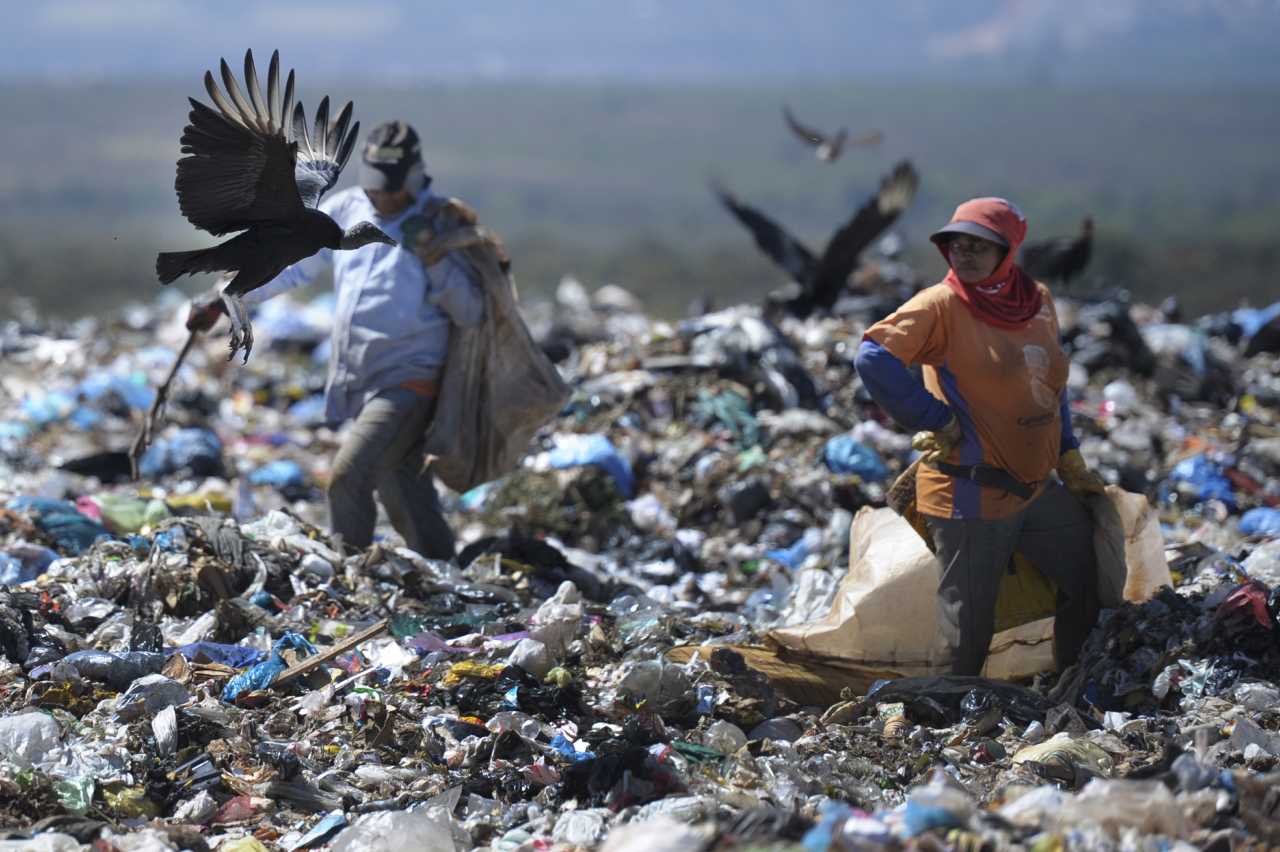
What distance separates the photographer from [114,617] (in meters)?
4.27

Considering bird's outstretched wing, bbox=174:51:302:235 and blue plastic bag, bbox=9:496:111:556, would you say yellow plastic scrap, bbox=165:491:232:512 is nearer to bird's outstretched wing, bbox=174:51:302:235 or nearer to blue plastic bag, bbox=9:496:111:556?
blue plastic bag, bbox=9:496:111:556

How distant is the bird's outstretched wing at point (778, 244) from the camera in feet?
30.3

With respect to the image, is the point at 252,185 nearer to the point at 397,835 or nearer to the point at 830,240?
the point at 397,835

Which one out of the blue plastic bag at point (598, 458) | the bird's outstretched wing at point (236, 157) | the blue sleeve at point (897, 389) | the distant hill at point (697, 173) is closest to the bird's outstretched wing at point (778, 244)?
the blue plastic bag at point (598, 458)

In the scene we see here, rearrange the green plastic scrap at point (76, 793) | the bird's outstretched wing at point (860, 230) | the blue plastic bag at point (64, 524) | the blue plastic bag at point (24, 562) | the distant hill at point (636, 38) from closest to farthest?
1. the green plastic scrap at point (76, 793)
2. the blue plastic bag at point (24, 562)
3. the blue plastic bag at point (64, 524)
4. the bird's outstretched wing at point (860, 230)
5. the distant hill at point (636, 38)

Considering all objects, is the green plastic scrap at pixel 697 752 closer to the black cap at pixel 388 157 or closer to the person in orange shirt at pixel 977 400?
the person in orange shirt at pixel 977 400

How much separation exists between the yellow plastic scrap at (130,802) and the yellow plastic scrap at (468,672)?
0.86 metres

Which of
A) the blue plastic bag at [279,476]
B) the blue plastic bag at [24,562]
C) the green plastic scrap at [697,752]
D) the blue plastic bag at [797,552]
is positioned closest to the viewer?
the green plastic scrap at [697,752]

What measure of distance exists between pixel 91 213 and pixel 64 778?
140 feet

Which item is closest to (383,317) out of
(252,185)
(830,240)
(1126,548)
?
(252,185)

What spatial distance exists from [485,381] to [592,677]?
1340 millimetres

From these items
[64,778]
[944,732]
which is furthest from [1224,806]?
[64,778]

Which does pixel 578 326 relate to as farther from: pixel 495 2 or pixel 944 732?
pixel 495 2

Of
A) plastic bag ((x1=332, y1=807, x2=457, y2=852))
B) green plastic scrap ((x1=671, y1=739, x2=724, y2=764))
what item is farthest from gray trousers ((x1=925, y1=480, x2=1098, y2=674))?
plastic bag ((x1=332, y1=807, x2=457, y2=852))
